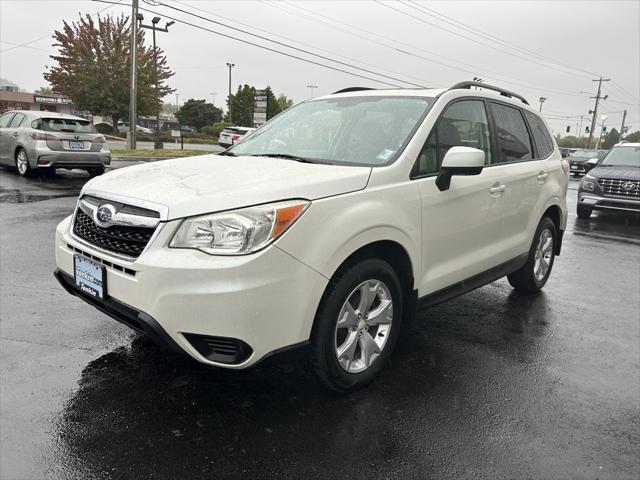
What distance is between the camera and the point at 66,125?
476 inches

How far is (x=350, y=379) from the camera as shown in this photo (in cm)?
303

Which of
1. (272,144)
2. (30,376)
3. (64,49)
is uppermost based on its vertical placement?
(64,49)

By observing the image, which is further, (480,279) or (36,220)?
(36,220)

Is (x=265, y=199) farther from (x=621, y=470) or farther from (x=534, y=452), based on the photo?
(x=621, y=470)

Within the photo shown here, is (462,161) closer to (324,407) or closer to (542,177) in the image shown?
(324,407)

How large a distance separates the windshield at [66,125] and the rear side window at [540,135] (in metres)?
10.5

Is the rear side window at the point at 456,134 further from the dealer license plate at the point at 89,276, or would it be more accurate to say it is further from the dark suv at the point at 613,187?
the dark suv at the point at 613,187

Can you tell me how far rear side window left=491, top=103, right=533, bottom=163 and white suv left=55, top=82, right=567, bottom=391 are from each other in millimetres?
27

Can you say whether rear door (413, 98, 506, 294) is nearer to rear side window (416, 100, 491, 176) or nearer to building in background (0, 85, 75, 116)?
rear side window (416, 100, 491, 176)

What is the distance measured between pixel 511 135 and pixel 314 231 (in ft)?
8.98

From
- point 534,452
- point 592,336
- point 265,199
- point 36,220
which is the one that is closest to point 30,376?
point 265,199

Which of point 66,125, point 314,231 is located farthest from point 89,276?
point 66,125

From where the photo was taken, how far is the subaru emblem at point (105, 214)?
110 inches

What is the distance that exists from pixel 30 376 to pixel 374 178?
2.35 m
